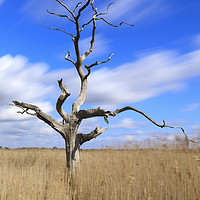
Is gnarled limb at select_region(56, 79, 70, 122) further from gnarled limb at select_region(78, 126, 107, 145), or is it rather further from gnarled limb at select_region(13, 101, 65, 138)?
gnarled limb at select_region(78, 126, 107, 145)

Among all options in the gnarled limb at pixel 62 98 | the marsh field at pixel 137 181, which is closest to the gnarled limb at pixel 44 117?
the gnarled limb at pixel 62 98

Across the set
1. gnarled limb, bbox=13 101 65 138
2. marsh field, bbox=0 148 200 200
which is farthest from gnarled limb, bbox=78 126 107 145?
marsh field, bbox=0 148 200 200

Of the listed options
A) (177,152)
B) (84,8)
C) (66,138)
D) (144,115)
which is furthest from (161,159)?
(84,8)

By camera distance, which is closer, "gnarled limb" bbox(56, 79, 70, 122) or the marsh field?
the marsh field

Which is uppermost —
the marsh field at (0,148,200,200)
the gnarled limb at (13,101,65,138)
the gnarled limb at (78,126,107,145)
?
the gnarled limb at (13,101,65,138)

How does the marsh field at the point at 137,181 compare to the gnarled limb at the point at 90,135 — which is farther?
the gnarled limb at the point at 90,135

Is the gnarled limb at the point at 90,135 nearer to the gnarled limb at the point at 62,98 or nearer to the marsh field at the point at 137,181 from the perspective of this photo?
the gnarled limb at the point at 62,98

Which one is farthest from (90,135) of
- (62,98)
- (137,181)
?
(137,181)

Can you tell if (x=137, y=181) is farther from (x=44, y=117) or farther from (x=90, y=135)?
(x=44, y=117)

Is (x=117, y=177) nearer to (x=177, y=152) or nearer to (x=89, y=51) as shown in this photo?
(x=177, y=152)

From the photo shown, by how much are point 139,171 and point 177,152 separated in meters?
1.05

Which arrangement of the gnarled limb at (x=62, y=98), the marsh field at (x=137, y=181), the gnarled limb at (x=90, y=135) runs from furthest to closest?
the gnarled limb at (x=90, y=135) → the gnarled limb at (x=62, y=98) → the marsh field at (x=137, y=181)

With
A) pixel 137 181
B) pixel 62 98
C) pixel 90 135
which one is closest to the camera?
pixel 137 181

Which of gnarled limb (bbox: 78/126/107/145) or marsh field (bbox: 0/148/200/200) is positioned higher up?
gnarled limb (bbox: 78/126/107/145)
